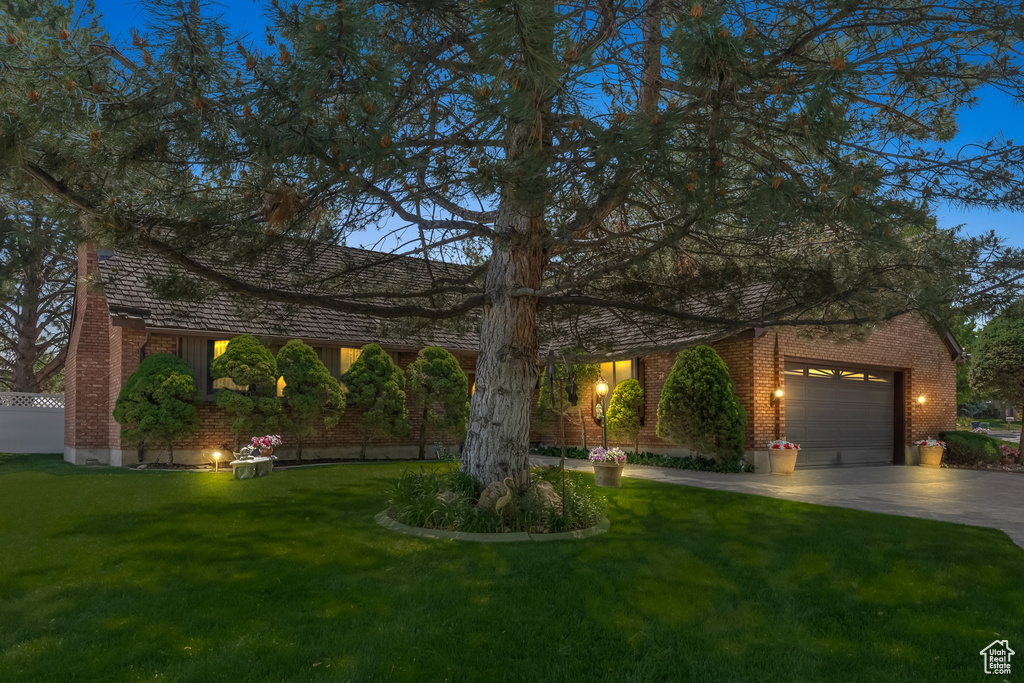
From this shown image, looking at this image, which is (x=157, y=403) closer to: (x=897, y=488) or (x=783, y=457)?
(x=783, y=457)

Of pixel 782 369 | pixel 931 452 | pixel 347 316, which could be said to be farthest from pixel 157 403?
pixel 931 452

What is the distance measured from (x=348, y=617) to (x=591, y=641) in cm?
154

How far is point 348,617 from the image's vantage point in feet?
14.1

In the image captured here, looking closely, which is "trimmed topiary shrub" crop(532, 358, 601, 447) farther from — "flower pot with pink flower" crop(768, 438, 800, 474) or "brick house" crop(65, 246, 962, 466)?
"flower pot with pink flower" crop(768, 438, 800, 474)

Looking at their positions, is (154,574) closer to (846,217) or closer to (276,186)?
(276,186)

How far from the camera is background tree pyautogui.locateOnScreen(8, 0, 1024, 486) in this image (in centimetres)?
478

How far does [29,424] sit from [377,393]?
1146 centimetres

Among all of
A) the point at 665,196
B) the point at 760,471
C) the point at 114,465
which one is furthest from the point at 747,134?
the point at 114,465

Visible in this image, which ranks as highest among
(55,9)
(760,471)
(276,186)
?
(55,9)

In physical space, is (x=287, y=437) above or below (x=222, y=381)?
below

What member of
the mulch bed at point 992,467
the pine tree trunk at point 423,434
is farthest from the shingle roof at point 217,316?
the mulch bed at point 992,467

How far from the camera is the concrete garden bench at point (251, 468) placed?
11266mm

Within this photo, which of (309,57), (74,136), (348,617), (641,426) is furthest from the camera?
(641,426)

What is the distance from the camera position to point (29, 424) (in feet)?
62.2
